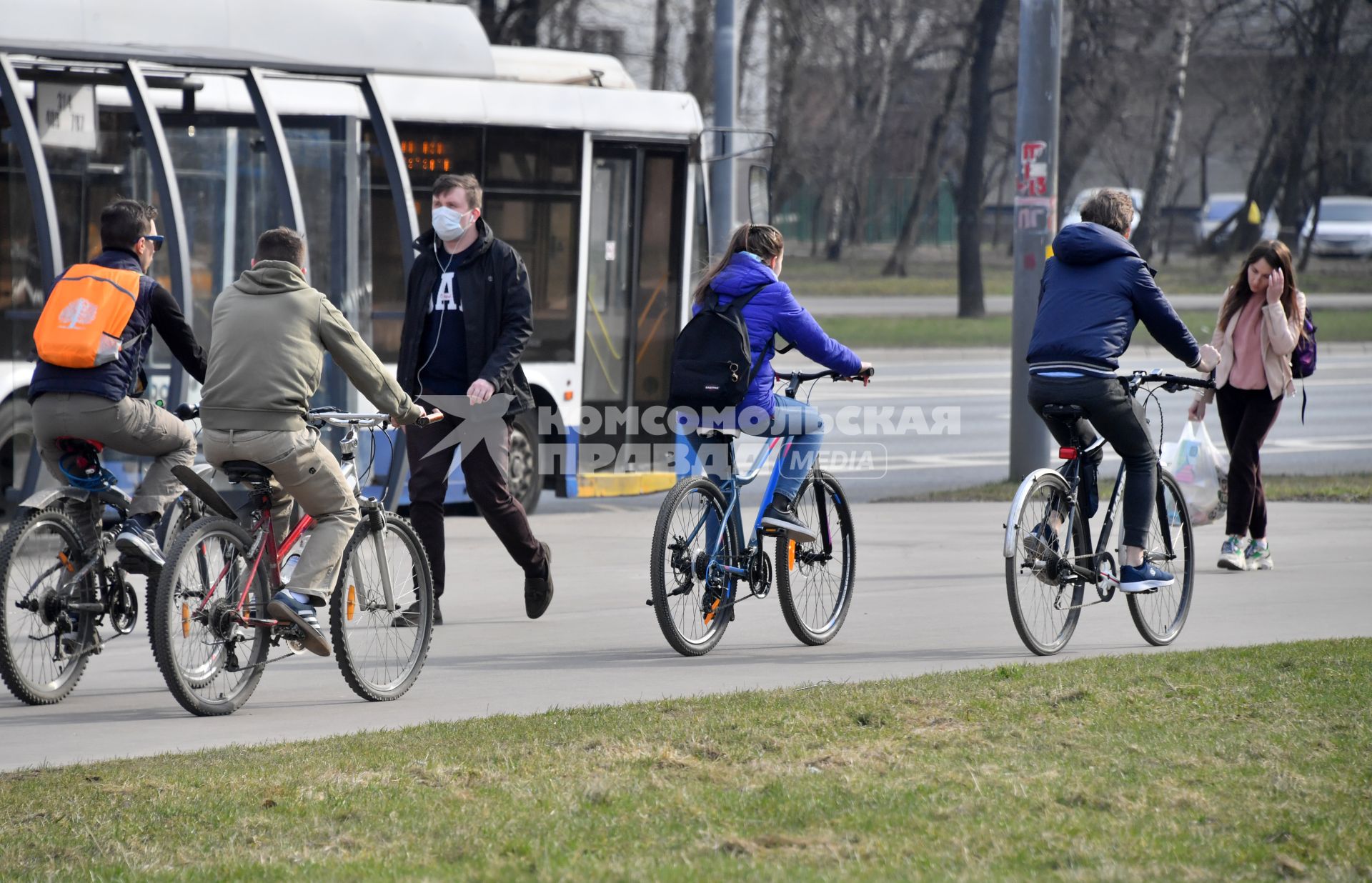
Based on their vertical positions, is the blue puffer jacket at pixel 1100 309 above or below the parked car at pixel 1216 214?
below

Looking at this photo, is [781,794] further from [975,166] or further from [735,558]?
[975,166]

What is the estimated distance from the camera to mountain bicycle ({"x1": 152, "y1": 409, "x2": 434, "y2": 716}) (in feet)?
19.5

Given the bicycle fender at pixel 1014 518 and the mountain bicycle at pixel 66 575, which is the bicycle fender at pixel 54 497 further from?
the bicycle fender at pixel 1014 518

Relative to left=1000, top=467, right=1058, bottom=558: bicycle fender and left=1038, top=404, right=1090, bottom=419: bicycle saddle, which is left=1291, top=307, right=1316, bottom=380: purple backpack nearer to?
left=1038, top=404, right=1090, bottom=419: bicycle saddle

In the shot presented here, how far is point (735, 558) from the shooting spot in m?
7.25

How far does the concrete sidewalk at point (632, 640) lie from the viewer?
612 cm

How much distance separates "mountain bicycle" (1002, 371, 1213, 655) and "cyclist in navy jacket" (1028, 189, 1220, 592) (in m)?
0.06

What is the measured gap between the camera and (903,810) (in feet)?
15.1

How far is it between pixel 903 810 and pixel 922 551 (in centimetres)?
565

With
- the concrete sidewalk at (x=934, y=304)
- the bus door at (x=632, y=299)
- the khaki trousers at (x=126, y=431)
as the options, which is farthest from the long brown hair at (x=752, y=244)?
the concrete sidewalk at (x=934, y=304)

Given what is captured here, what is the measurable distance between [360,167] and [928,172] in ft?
109

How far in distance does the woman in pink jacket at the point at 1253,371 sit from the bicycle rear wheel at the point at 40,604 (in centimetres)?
558

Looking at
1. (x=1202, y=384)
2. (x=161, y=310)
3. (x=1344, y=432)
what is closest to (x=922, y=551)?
(x=1202, y=384)

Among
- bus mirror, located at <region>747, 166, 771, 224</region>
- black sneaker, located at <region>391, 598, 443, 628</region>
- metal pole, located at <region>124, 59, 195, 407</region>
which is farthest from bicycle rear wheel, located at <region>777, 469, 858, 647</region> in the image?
bus mirror, located at <region>747, 166, 771, 224</region>
